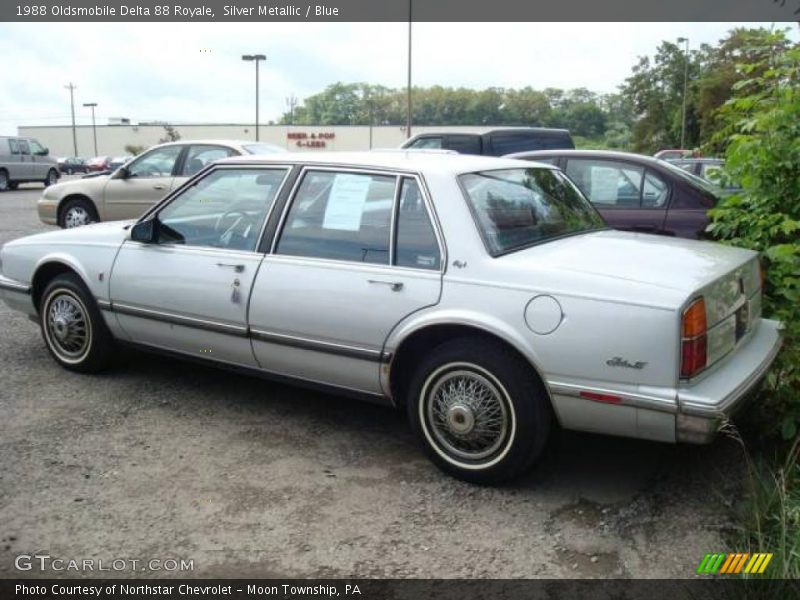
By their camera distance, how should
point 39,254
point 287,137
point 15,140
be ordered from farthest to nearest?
point 287,137 → point 15,140 → point 39,254

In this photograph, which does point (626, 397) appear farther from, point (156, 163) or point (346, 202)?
point (156, 163)

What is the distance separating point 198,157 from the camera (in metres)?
10.5

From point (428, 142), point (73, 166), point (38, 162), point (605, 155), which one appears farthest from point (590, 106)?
point (605, 155)

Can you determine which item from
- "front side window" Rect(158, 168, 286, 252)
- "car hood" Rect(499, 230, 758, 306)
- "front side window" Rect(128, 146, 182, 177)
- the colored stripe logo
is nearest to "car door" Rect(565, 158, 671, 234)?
"car hood" Rect(499, 230, 758, 306)

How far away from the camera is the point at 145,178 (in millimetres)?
10820

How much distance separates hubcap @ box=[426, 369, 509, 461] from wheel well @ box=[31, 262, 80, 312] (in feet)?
9.41

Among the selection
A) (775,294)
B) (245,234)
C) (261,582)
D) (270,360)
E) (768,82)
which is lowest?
(261,582)

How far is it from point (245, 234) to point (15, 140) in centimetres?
2531

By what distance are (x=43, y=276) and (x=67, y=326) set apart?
1.53 feet

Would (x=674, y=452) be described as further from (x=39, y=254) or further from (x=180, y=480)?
(x=39, y=254)

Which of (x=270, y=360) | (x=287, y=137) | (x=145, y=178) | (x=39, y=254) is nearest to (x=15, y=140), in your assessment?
(x=145, y=178)

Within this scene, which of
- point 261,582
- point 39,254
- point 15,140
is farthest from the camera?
point 15,140

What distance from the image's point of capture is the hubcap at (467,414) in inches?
133

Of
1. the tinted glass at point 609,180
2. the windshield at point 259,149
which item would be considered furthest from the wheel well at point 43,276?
the windshield at point 259,149
